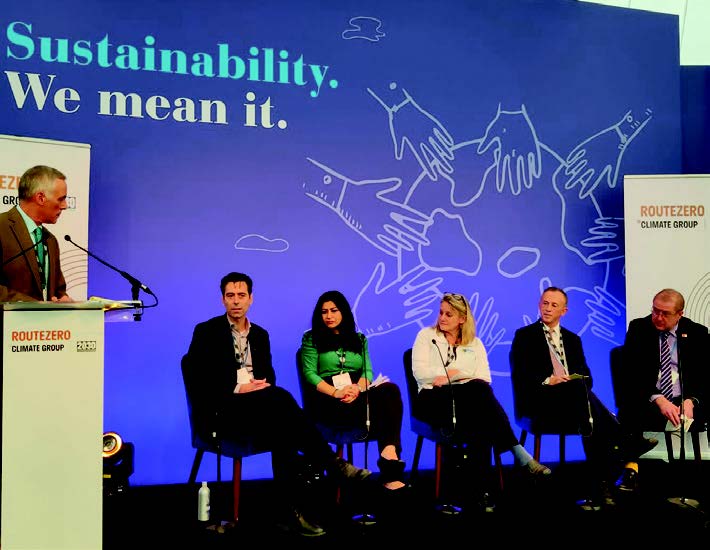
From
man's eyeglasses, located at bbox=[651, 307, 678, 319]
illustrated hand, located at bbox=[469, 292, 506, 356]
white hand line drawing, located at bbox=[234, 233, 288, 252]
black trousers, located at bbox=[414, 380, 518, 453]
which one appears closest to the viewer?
black trousers, located at bbox=[414, 380, 518, 453]

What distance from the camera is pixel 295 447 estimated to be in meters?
4.14

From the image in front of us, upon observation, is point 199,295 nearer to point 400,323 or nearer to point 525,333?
point 400,323

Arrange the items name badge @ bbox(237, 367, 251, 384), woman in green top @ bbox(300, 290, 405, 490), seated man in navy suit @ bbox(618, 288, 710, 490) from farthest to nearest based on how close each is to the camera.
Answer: seated man in navy suit @ bbox(618, 288, 710, 490)
woman in green top @ bbox(300, 290, 405, 490)
name badge @ bbox(237, 367, 251, 384)

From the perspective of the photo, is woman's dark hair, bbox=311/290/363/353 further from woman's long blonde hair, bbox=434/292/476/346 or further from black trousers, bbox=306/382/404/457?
woman's long blonde hair, bbox=434/292/476/346

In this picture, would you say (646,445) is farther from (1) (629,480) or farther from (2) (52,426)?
(2) (52,426)

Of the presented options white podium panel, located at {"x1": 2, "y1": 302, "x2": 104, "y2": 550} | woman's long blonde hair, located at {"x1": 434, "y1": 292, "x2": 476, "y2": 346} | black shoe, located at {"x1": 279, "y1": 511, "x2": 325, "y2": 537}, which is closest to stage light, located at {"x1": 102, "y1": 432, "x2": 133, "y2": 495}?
black shoe, located at {"x1": 279, "y1": 511, "x2": 325, "y2": 537}

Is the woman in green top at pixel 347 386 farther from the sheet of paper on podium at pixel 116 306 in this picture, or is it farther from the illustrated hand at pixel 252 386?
the sheet of paper on podium at pixel 116 306

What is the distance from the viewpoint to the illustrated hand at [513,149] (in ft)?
19.6

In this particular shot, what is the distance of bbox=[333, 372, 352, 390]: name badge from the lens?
15.3ft

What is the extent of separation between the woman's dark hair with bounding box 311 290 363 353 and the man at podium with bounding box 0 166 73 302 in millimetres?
1430

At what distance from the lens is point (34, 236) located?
14.2 feet

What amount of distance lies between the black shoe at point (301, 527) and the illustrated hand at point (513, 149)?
2988mm

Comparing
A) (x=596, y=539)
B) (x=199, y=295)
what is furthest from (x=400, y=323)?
(x=596, y=539)

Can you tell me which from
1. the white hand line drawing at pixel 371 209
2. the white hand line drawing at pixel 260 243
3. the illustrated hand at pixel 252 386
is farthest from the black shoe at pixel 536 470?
the white hand line drawing at pixel 260 243
